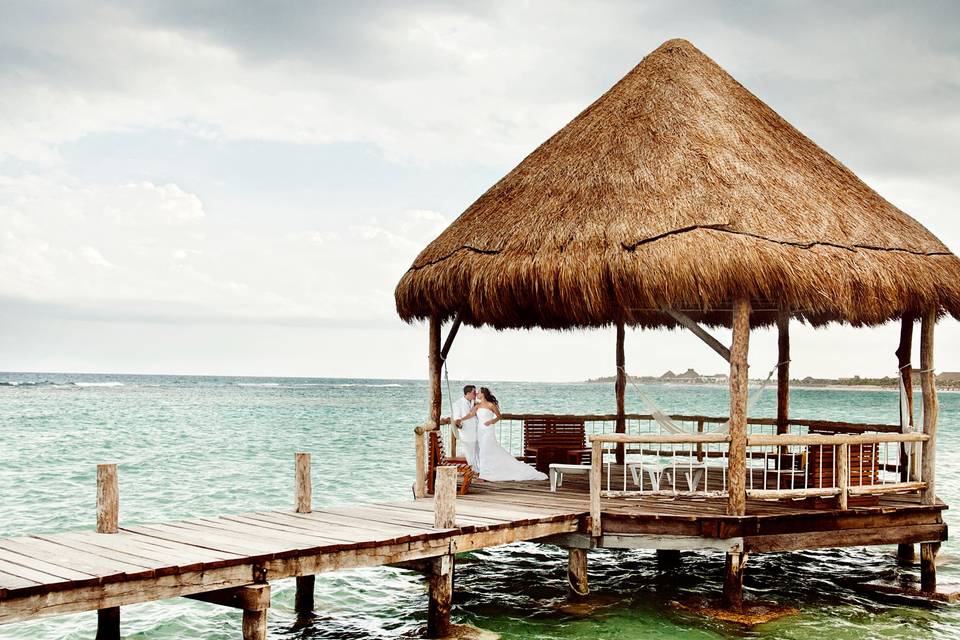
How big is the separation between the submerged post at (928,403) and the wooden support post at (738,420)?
2.60 metres

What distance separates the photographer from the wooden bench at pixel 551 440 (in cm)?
1388

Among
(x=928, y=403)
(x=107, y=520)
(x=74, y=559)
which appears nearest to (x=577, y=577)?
(x=928, y=403)

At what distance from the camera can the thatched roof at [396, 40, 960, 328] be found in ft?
32.4

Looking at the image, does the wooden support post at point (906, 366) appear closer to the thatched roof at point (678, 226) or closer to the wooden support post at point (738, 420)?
the thatched roof at point (678, 226)

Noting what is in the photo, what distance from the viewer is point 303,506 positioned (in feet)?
33.8

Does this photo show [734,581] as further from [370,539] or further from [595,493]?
[370,539]

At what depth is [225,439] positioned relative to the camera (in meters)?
40.4

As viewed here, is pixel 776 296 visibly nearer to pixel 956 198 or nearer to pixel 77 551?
pixel 77 551

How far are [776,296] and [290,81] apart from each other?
23.0 m

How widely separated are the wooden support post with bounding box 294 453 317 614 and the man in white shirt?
2.74 m

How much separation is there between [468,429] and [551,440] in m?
1.82

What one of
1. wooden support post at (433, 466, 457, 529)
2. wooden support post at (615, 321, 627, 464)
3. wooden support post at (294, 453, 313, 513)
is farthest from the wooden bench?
wooden support post at (433, 466, 457, 529)

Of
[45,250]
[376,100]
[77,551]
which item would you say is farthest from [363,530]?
[45,250]

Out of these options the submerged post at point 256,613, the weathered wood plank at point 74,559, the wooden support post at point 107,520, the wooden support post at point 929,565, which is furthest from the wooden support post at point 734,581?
the wooden support post at point 107,520
